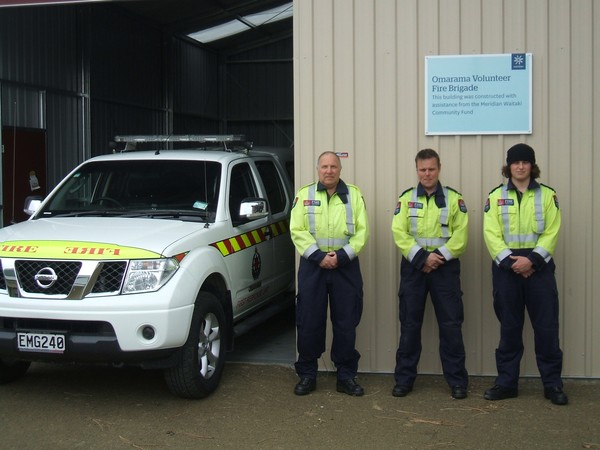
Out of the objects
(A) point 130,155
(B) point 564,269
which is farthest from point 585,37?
(A) point 130,155

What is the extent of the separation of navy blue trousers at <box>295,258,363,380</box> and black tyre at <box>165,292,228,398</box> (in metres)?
0.65

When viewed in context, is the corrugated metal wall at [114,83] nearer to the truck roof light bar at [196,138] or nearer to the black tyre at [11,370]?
the truck roof light bar at [196,138]

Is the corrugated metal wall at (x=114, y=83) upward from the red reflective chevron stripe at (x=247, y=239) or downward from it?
upward

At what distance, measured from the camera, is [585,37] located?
20.6ft

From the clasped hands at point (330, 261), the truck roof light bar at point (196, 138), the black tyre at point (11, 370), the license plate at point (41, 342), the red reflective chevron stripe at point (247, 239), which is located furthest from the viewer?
the truck roof light bar at point (196, 138)

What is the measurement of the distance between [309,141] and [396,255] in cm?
121

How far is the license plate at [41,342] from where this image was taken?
5.32m

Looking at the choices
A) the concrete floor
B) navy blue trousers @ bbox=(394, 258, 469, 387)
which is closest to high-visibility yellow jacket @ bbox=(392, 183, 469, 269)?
navy blue trousers @ bbox=(394, 258, 469, 387)

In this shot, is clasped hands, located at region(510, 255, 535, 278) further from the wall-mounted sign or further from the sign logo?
the sign logo

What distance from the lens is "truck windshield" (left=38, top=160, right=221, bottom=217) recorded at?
6656mm

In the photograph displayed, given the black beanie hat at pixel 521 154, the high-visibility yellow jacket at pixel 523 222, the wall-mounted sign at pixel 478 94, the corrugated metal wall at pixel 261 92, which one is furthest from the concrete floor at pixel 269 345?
the corrugated metal wall at pixel 261 92

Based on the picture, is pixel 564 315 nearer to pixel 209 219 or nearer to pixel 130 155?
pixel 209 219

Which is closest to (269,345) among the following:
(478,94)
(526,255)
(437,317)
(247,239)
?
(247,239)

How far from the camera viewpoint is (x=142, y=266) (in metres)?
5.42
